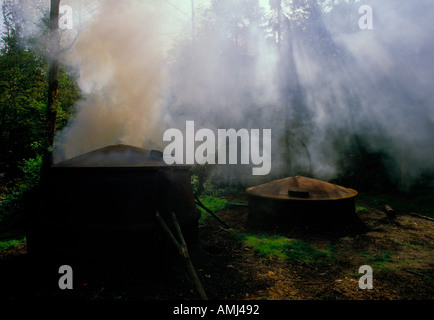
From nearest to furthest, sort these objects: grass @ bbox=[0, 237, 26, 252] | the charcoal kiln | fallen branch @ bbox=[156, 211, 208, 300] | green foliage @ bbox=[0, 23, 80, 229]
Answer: fallen branch @ bbox=[156, 211, 208, 300] → the charcoal kiln → grass @ bbox=[0, 237, 26, 252] → green foliage @ bbox=[0, 23, 80, 229]

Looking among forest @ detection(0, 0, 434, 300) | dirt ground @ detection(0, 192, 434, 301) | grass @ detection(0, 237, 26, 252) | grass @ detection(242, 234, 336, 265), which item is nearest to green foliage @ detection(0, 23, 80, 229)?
forest @ detection(0, 0, 434, 300)

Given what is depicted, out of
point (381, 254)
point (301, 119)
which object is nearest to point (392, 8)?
point (301, 119)

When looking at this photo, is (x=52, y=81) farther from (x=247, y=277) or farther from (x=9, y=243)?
(x=247, y=277)

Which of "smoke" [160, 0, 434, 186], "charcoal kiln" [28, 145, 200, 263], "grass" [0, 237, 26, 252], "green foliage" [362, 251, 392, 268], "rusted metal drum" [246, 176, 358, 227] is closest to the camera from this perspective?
"charcoal kiln" [28, 145, 200, 263]

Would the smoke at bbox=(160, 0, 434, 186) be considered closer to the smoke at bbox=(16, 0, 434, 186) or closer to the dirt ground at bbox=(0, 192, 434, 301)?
the smoke at bbox=(16, 0, 434, 186)

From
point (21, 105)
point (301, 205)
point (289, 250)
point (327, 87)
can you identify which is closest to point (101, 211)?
point (289, 250)

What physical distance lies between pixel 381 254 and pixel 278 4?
1890 centimetres

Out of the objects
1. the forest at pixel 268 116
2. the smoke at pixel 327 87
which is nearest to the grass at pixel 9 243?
the forest at pixel 268 116

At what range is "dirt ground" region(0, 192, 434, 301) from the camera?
142 inches

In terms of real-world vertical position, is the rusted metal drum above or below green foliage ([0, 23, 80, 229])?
below

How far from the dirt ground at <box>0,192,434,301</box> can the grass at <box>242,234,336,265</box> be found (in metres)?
0.14

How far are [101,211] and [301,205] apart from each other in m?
4.84

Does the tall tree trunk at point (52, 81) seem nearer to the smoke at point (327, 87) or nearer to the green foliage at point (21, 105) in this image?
the green foliage at point (21, 105)

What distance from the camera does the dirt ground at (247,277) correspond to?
11.9 ft
